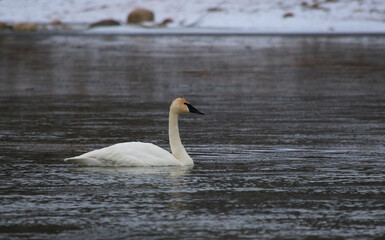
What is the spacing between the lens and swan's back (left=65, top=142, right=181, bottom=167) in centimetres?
1118

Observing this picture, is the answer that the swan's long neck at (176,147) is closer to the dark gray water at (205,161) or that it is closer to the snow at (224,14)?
the dark gray water at (205,161)

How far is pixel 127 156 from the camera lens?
440 inches

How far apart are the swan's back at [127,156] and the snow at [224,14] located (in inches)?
2532

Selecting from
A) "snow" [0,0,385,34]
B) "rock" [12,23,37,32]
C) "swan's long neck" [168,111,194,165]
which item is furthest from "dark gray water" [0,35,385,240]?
"rock" [12,23,37,32]

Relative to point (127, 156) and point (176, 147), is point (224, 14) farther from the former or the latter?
point (127, 156)

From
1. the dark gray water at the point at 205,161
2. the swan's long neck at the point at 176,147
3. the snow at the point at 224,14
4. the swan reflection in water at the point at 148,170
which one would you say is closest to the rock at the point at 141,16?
the snow at the point at 224,14

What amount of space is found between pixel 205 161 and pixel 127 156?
115cm

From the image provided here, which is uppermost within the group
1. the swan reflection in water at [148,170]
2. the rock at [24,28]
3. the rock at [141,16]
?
the rock at [141,16]

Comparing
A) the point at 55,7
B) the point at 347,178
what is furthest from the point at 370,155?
the point at 55,7

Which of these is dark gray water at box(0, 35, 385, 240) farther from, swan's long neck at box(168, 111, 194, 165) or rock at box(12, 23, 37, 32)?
rock at box(12, 23, 37, 32)

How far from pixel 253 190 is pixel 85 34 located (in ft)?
213

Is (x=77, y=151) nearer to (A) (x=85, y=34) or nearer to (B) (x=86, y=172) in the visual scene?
(B) (x=86, y=172)

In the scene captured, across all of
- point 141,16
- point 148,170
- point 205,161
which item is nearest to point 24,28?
point 141,16

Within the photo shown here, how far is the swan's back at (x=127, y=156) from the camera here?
11.2m
